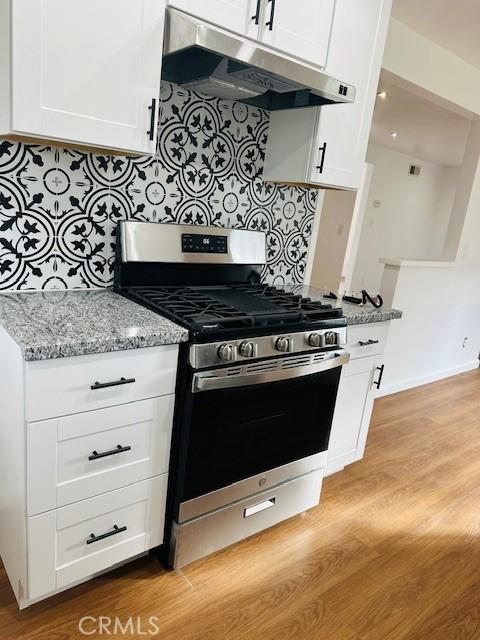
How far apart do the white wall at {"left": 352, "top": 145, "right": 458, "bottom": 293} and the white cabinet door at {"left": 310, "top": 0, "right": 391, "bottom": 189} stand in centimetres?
446

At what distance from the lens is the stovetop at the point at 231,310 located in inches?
58.2

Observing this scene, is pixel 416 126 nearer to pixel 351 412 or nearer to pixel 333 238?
pixel 333 238

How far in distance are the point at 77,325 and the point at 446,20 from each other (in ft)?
8.31

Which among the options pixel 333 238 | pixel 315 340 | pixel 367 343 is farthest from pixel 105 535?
pixel 333 238

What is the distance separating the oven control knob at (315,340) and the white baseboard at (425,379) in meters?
1.90

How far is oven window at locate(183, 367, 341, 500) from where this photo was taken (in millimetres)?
1534

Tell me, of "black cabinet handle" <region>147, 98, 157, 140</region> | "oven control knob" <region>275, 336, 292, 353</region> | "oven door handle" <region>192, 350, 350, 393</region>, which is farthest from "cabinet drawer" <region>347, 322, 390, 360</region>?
"black cabinet handle" <region>147, 98, 157, 140</region>

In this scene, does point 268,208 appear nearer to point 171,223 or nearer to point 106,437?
point 171,223

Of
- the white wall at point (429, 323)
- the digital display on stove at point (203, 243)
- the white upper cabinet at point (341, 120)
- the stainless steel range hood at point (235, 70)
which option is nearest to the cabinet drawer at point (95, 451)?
the digital display on stove at point (203, 243)

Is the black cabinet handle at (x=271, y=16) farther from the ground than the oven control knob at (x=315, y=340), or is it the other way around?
the black cabinet handle at (x=271, y=16)

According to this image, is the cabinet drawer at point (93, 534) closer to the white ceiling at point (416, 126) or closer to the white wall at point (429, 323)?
the white wall at point (429, 323)

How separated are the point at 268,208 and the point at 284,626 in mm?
1797

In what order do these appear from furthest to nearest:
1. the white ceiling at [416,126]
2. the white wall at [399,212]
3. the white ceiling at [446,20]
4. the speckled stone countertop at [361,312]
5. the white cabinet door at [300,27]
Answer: the white wall at [399,212] → the white ceiling at [416,126] → the white ceiling at [446,20] → the speckled stone countertop at [361,312] → the white cabinet door at [300,27]

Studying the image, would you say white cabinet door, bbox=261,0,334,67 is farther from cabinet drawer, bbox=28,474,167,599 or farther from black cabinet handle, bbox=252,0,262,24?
cabinet drawer, bbox=28,474,167,599
